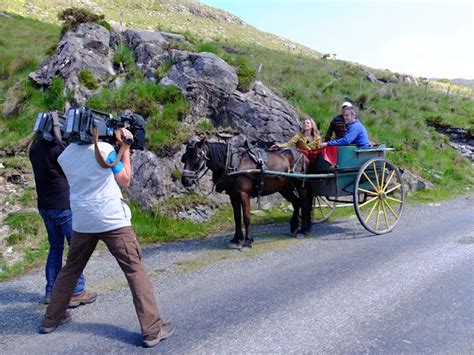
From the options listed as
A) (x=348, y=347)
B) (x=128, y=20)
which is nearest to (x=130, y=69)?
(x=348, y=347)

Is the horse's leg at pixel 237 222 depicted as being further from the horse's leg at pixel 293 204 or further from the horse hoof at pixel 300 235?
the horse's leg at pixel 293 204

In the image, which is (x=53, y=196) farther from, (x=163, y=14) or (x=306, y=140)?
(x=163, y=14)

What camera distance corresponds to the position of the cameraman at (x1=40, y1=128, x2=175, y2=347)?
4180 millimetres

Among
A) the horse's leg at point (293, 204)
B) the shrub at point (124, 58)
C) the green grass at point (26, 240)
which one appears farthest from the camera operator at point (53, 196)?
the shrub at point (124, 58)

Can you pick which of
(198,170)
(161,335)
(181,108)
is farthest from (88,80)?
(161,335)

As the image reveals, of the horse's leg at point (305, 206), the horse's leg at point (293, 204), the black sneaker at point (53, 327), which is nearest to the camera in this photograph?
the black sneaker at point (53, 327)

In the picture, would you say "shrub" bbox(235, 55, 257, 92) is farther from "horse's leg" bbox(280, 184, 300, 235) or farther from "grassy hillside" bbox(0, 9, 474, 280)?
"horse's leg" bbox(280, 184, 300, 235)

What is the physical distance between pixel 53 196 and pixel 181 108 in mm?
6605

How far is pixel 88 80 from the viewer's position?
11883 mm

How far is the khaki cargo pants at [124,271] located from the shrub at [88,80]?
27.3ft

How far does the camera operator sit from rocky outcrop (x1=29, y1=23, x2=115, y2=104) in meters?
6.72

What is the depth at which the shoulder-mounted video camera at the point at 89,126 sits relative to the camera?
4117 millimetres

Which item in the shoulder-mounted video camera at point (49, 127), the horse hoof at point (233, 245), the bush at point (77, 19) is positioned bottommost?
the horse hoof at point (233, 245)

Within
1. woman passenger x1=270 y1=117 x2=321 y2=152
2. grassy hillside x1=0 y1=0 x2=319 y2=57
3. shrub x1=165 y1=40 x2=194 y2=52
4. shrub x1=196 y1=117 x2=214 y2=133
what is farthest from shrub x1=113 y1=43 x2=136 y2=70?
grassy hillside x1=0 y1=0 x2=319 y2=57
